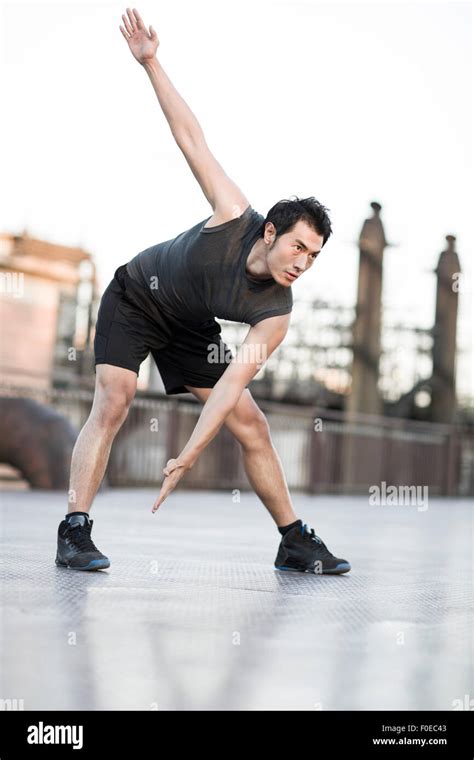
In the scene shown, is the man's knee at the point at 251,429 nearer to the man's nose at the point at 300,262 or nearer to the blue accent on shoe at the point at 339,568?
the blue accent on shoe at the point at 339,568

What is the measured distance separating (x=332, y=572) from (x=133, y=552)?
104 centimetres

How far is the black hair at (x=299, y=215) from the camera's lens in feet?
11.8

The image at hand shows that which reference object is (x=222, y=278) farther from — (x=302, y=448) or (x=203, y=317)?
(x=302, y=448)

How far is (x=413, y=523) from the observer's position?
9.03 metres

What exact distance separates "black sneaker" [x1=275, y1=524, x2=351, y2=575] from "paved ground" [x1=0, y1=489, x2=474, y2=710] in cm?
7

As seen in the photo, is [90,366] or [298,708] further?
[90,366]

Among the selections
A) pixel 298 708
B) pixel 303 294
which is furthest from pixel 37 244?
pixel 298 708

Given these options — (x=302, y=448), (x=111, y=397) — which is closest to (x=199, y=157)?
(x=111, y=397)

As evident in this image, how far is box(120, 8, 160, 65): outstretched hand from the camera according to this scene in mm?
3832

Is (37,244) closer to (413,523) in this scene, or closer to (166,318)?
(413,523)

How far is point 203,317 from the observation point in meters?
3.94

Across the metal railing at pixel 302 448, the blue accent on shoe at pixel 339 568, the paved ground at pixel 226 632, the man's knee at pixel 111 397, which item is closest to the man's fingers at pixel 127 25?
the man's knee at pixel 111 397
